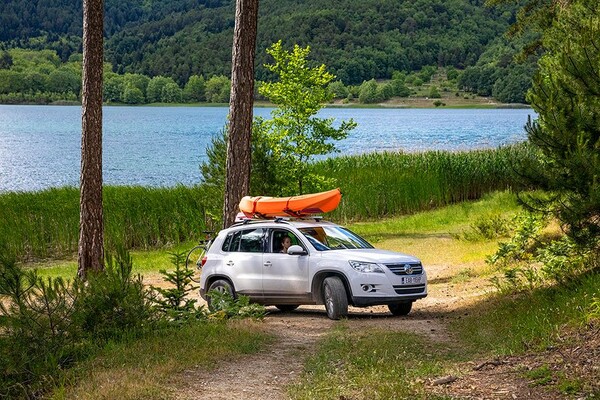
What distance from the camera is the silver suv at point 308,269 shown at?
15203 millimetres

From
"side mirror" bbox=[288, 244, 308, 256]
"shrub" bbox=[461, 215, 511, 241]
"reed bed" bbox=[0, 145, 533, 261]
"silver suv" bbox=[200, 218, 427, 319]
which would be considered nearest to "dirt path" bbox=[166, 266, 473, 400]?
"silver suv" bbox=[200, 218, 427, 319]

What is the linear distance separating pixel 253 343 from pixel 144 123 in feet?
490

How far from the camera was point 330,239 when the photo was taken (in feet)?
53.8

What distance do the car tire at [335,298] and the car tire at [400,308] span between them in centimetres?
126

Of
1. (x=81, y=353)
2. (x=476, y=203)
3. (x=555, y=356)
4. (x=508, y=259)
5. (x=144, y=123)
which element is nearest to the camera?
(x=555, y=356)

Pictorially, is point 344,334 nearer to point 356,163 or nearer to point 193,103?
point 356,163

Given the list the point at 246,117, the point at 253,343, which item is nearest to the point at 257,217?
the point at 246,117

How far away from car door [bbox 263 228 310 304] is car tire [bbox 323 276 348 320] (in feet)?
1.76

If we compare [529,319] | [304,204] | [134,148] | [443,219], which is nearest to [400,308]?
[304,204]

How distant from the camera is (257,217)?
706 inches

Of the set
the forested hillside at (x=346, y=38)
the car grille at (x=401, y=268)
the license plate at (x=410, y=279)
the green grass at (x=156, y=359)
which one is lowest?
the green grass at (x=156, y=359)

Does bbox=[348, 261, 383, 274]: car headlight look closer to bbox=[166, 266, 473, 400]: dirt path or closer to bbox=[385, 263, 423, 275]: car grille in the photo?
bbox=[385, 263, 423, 275]: car grille

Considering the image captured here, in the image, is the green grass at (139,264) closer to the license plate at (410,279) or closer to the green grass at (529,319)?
the license plate at (410,279)

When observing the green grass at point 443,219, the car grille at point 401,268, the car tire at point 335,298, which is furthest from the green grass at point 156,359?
the green grass at point 443,219
